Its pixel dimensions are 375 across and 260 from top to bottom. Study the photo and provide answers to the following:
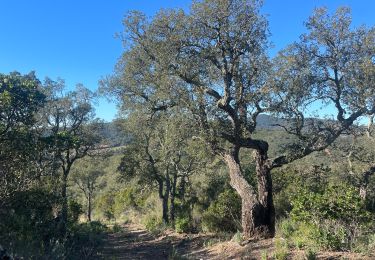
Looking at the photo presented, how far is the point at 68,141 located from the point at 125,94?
5.57 m

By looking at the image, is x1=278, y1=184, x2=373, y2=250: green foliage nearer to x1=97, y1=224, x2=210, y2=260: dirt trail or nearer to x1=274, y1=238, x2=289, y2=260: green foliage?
x1=274, y1=238, x2=289, y2=260: green foliage

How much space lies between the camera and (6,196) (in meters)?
11.4

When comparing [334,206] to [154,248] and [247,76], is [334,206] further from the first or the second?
[154,248]

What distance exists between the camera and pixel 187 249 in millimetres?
15656

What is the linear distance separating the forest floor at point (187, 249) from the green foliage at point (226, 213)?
2.81 ft

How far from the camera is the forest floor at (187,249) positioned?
11.0 m

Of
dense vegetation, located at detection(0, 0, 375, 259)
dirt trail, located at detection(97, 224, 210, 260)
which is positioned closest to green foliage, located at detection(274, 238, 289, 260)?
dense vegetation, located at detection(0, 0, 375, 259)

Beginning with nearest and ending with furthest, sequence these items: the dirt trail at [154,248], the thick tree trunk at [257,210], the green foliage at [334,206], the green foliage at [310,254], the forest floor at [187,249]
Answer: the green foliage at [310,254] < the green foliage at [334,206] < the forest floor at [187,249] < the thick tree trunk at [257,210] < the dirt trail at [154,248]

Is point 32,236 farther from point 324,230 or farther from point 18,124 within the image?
point 324,230

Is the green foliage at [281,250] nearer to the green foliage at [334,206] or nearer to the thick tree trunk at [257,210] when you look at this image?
the green foliage at [334,206]

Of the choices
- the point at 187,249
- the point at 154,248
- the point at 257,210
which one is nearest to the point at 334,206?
the point at 257,210

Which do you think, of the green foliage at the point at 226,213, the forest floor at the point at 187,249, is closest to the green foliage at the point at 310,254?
the forest floor at the point at 187,249

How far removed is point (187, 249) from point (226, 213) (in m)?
2.98

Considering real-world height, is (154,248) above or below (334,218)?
below
